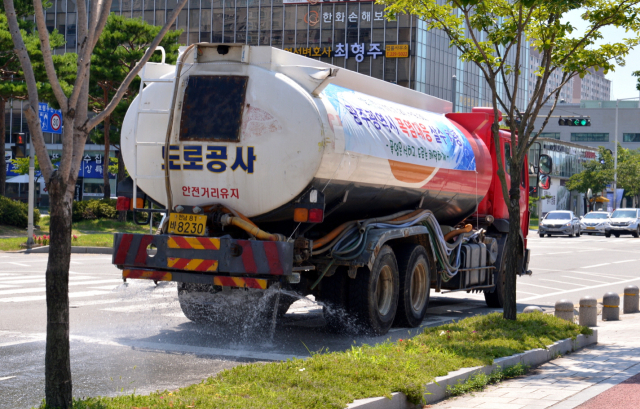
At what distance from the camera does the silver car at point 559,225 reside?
161 ft

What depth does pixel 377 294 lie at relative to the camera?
10.5 m

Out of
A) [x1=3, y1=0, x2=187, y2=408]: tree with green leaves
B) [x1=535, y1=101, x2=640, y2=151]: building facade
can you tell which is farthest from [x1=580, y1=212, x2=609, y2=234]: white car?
[x1=535, y1=101, x2=640, y2=151]: building facade

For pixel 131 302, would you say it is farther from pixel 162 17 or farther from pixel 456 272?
pixel 162 17

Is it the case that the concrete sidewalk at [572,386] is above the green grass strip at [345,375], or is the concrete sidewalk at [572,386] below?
below

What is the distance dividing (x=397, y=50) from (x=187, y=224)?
59278mm

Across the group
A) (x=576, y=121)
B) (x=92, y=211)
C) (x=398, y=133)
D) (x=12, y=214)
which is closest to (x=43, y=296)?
(x=398, y=133)

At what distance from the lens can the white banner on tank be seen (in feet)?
32.2

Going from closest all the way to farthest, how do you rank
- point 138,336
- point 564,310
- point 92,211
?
1. point 138,336
2. point 564,310
3. point 92,211

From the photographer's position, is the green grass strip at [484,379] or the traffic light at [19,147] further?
the traffic light at [19,147]

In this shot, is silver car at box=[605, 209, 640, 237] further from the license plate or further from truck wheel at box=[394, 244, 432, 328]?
the license plate

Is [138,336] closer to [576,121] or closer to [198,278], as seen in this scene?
[198,278]

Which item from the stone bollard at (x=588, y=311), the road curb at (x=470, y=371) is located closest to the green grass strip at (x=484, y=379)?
the road curb at (x=470, y=371)

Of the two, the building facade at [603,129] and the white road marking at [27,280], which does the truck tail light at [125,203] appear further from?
the building facade at [603,129]

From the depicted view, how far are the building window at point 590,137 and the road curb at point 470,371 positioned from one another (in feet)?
349
